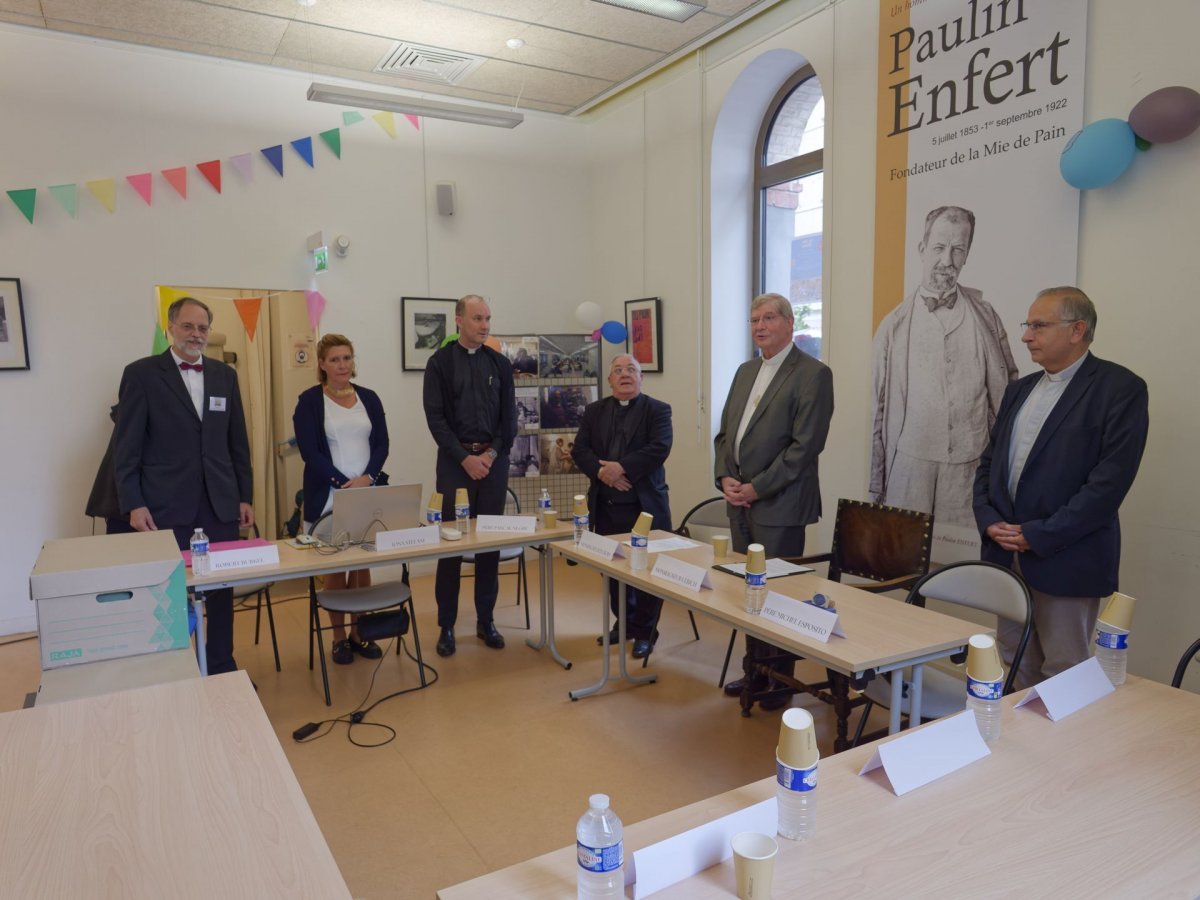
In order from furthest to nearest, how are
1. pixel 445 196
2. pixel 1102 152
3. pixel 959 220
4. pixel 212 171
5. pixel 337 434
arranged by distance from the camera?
1. pixel 445 196
2. pixel 212 171
3. pixel 337 434
4. pixel 959 220
5. pixel 1102 152

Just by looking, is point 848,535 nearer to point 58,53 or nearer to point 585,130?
point 585,130

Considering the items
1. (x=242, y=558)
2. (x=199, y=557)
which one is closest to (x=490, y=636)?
(x=242, y=558)

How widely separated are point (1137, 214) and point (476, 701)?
3278 mm

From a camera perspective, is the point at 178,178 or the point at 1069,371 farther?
the point at 178,178

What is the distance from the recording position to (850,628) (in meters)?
2.25

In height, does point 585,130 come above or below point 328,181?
above

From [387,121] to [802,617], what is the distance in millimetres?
4671

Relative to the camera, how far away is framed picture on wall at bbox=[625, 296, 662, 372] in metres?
5.58

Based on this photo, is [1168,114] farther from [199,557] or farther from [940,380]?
[199,557]

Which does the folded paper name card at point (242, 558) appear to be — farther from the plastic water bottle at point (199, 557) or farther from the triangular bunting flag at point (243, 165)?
the triangular bunting flag at point (243, 165)

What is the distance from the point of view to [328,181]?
208 inches

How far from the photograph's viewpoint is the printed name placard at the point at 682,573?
2.69 meters

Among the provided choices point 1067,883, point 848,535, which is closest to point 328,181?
point 848,535

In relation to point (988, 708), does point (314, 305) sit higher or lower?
higher
